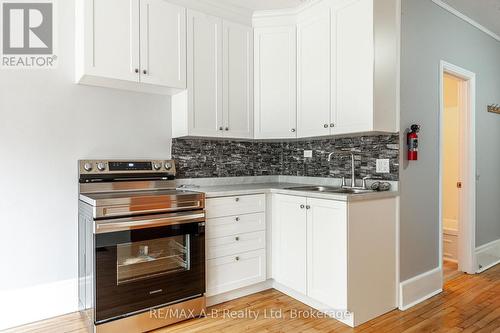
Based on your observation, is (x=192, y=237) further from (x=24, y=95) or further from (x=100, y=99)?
(x=24, y=95)

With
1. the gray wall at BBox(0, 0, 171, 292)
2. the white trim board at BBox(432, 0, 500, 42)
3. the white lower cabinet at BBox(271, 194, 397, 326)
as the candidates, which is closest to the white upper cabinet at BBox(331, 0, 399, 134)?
the white lower cabinet at BBox(271, 194, 397, 326)

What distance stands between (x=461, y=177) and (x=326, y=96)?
1834 millimetres

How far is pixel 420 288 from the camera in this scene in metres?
2.69

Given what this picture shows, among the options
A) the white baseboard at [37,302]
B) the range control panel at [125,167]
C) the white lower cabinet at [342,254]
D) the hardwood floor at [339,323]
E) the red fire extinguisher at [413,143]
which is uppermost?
the red fire extinguisher at [413,143]

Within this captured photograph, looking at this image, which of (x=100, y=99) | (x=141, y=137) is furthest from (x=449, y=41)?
(x=100, y=99)

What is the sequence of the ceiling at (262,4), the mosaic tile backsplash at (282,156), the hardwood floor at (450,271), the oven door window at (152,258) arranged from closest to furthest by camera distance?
the oven door window at (152,258) < the mosaic tile backsplash at (282,156) < the ceiling at (262,4) < the hardwood floor at (450,271)

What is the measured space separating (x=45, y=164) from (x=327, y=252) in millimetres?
2170

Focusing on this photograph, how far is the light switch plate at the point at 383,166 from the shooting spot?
2.57 metres

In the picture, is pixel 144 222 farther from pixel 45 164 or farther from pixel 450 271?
pixel 450 271

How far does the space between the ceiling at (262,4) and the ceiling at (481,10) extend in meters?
1.40

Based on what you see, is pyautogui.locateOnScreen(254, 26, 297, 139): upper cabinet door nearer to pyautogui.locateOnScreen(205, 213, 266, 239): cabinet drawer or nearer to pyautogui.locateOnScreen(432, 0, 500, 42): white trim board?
pyautogui.locateOnScreen(205, 213, 266, 239): cabinet drawer

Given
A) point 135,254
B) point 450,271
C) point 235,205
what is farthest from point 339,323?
point 450,271

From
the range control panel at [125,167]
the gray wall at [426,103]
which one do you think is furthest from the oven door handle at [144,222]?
the gray wall at [426,103]

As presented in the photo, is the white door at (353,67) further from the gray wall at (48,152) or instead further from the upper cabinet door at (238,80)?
the gray wall at (48,152)
